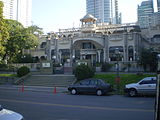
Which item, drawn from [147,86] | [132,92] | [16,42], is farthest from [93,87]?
[16,42]

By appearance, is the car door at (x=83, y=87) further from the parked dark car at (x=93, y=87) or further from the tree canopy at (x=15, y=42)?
the tree canopy at (x=15, y=42)

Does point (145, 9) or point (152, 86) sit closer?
point (152, 86)

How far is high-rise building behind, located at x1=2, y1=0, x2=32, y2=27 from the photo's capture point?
257 ft

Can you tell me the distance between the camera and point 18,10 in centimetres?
8831

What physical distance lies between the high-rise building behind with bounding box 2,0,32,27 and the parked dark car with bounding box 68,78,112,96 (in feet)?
213

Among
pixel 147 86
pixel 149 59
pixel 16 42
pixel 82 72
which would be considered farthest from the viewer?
pixel 16 42

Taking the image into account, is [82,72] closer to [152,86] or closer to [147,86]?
[147,86]

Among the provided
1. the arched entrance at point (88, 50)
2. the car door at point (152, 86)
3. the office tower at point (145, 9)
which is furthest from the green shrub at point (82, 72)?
the office tower at point (145, 9)

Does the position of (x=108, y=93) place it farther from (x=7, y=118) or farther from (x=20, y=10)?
(x=20, y=10)

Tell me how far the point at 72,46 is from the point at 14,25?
803 inches

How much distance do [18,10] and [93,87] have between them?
80420 mm

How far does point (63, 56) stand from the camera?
183 ft

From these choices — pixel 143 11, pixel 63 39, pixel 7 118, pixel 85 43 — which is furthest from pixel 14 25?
pixel 143 11

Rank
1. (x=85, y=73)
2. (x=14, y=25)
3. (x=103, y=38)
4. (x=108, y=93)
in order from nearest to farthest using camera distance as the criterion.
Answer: (x=108, y=93) < (x=85, y=73) < (x=103, y=38) < (x=14, y=25)
